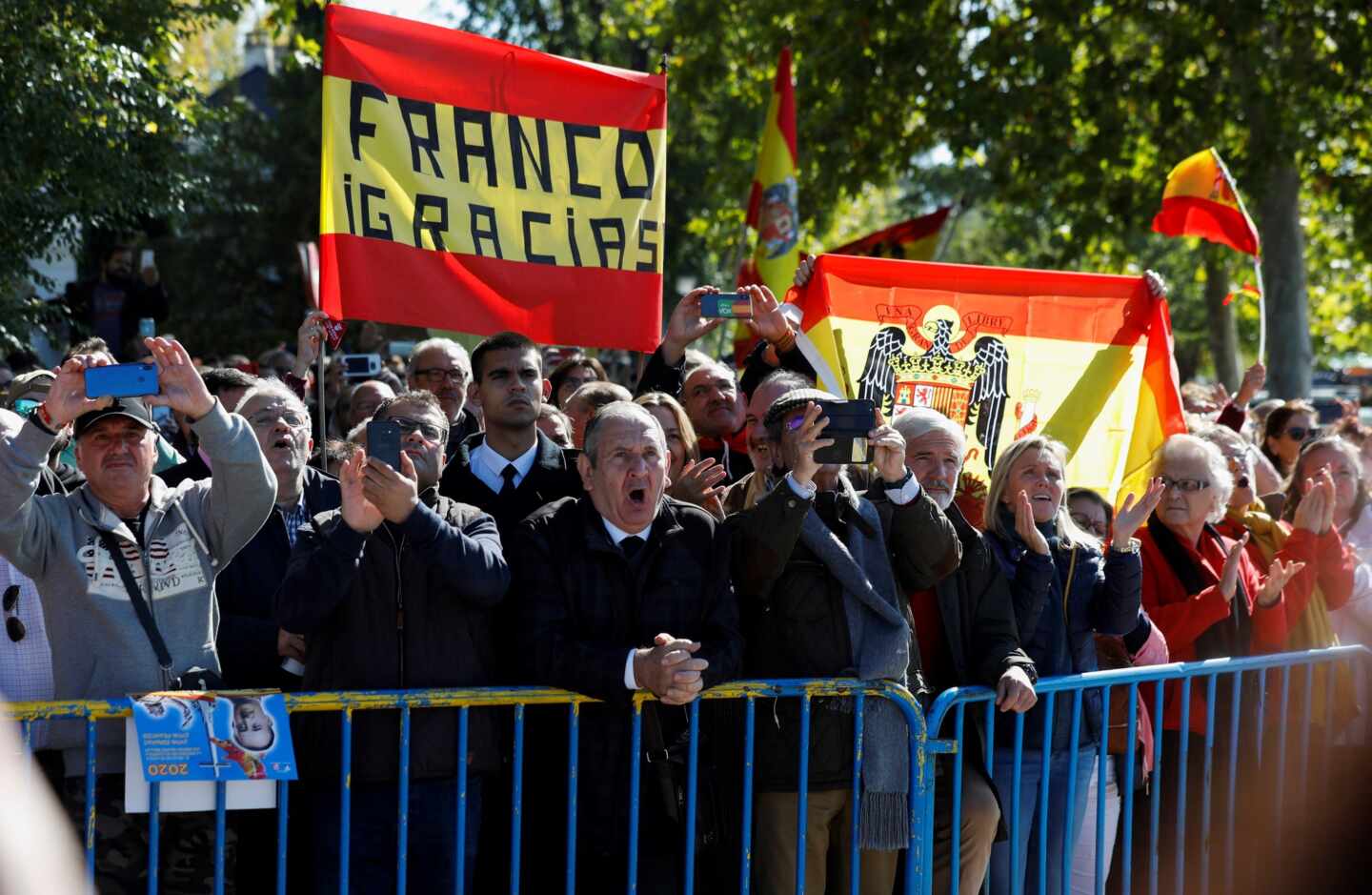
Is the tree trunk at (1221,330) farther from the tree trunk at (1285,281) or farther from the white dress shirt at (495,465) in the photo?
the white dress shirt at (495,465)

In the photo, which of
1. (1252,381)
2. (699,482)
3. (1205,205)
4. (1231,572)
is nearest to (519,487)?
(699,482)

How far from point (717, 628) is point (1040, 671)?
1378 mm

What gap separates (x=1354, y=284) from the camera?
2519cm

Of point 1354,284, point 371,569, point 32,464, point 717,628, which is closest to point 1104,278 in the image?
point 717,628

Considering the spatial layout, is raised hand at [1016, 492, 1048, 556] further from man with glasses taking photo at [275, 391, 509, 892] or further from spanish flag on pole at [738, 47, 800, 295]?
spanish flag on pole at [738, 47, 800, 295]

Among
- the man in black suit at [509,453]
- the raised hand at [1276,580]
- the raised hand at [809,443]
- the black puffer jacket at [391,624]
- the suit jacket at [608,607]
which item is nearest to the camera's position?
the black puffer jacket at [391,624]

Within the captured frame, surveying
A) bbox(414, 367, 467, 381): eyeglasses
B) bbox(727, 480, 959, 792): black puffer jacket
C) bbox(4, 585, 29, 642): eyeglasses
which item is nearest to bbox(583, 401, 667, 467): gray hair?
bbox(727, 480, 959, 792): black puffer jacket

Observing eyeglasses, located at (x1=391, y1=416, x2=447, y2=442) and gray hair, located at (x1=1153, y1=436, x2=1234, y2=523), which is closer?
eyeglasses, located at (x1=391, y1=416, x2=447, y2=442)

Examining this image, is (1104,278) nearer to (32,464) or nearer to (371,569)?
(371,569)

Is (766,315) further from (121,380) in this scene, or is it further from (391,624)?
(121,380)

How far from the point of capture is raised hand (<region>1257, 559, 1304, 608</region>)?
6.30 m

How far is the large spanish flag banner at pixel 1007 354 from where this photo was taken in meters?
6.91

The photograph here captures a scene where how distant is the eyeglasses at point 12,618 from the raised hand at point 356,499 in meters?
0.95

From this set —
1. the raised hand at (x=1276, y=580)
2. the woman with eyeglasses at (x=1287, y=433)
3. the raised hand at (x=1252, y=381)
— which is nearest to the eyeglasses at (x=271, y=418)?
the raised hand at (x=1276, y=580)
